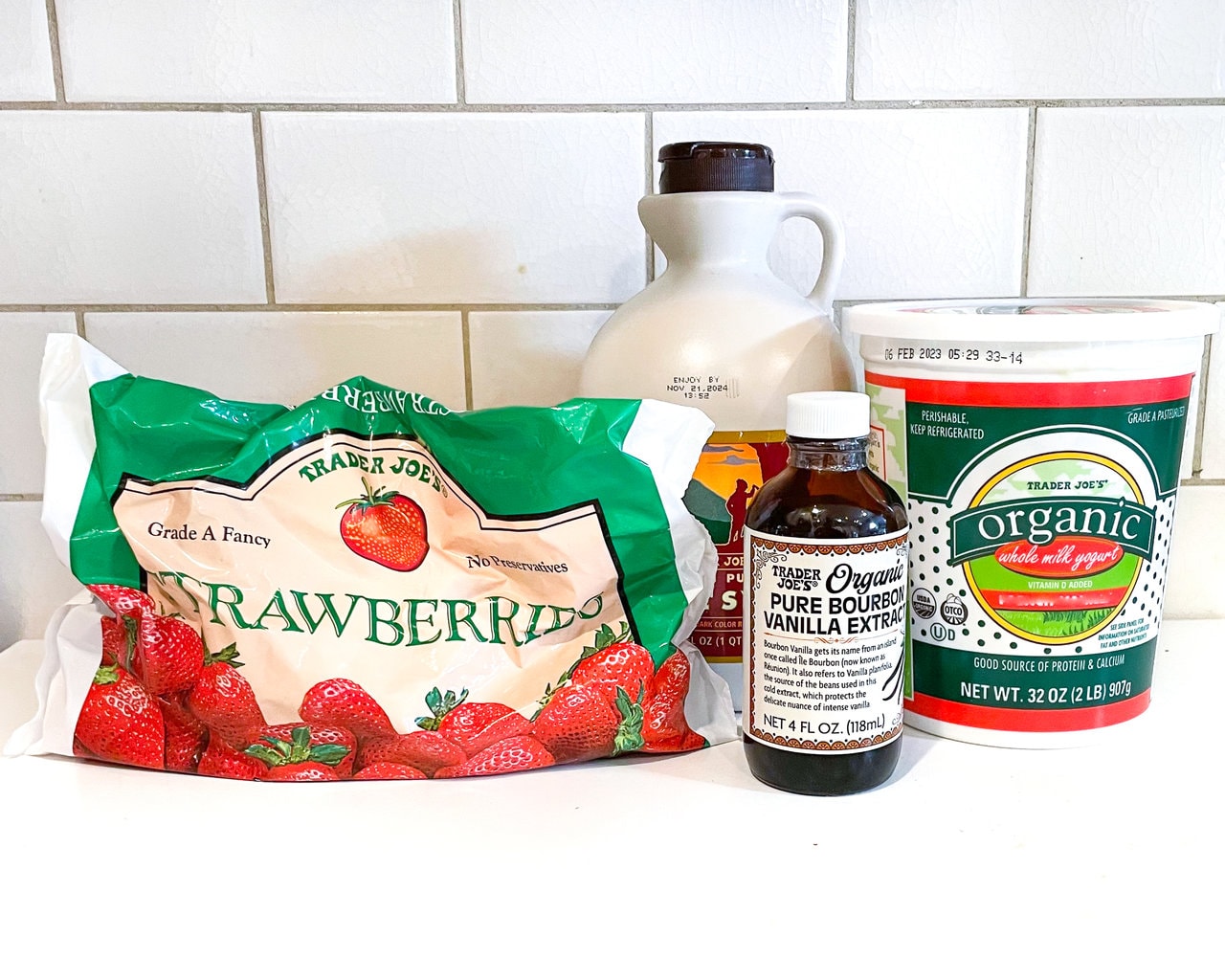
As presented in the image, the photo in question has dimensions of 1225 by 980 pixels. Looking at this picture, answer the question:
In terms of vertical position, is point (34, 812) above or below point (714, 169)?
below

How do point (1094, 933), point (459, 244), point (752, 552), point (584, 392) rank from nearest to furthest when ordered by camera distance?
1. point (1094, 933)
2. point (752, 552)
3. point (584, 392)
4. point (459, 244)

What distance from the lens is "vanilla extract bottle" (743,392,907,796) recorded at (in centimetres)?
49

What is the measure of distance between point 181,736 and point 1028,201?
2.11 ft

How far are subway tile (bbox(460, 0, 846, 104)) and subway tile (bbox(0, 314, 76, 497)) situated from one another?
1.13ft

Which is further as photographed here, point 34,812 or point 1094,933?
point 34,812

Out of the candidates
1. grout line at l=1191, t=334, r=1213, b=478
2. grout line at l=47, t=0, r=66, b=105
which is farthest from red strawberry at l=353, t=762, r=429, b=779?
grout line at l=1191, t=334, r=1213, b=478

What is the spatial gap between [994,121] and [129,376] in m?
0.58

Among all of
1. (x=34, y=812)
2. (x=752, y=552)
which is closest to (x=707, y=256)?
(x=752, y=552)

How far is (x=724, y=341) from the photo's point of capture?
22.6 inches

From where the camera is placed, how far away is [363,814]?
1.69 feet

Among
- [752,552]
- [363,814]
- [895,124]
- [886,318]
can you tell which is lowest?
[363,814]

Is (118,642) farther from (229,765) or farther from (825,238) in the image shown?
(825,238)

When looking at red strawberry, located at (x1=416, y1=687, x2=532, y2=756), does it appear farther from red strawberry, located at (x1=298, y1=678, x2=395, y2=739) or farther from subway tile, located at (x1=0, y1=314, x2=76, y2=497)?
subway tile, located at (x1=0, y1=314, x2=76, y2=497)

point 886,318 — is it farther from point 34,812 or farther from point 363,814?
point 34,812
